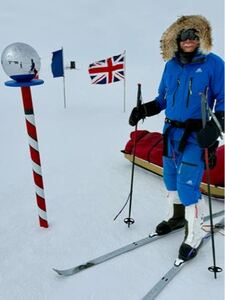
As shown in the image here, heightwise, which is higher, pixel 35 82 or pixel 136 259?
pixel 35 82

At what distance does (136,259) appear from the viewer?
3.20m

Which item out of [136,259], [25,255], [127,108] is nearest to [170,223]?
[136,259]

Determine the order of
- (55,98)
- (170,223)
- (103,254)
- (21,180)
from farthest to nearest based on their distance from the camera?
1. (55,98)
2. (21,180)
3. (170,223)
4. (103,254)

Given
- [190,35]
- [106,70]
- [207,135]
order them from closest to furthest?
[207,135] → [190,35] → [106,70]

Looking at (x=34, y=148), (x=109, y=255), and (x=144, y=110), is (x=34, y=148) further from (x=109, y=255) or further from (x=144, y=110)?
(x=109, y=255)

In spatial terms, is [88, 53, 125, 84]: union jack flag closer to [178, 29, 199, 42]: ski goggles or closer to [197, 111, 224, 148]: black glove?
[178, 29, 199, 42]: ski goggles

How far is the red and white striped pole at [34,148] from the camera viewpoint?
334 cm

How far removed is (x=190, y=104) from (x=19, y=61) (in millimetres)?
1576

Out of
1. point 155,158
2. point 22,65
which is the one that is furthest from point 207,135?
point 155,158

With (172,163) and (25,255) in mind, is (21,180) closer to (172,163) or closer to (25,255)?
(25,255)

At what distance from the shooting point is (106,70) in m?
9.05

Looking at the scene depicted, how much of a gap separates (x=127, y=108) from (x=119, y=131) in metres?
2.76

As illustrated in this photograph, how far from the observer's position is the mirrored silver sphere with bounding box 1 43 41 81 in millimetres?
3025

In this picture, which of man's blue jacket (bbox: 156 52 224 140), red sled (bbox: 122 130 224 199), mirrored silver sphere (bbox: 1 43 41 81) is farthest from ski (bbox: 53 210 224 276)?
mirrored silver sphere (bbox: 1 43 41 81)
